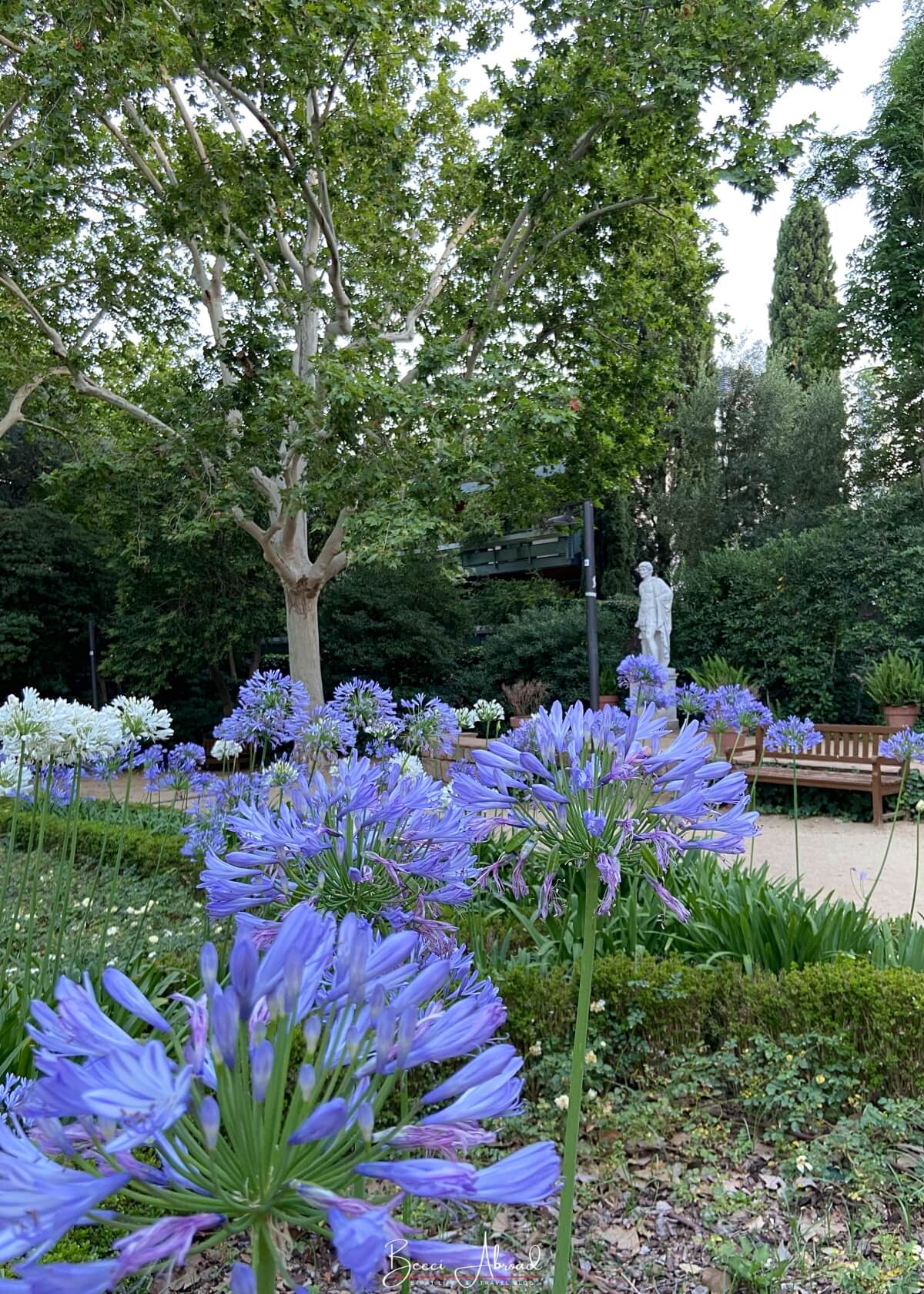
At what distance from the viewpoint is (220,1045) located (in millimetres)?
612

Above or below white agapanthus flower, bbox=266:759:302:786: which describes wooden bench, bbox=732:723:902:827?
below

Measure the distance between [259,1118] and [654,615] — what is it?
12.6 metres

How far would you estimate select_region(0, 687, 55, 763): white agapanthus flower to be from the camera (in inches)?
102

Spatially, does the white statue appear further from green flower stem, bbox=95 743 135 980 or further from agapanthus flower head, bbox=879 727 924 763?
green flower stem, bbox=95 743 135 980

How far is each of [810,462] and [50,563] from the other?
15508 mm

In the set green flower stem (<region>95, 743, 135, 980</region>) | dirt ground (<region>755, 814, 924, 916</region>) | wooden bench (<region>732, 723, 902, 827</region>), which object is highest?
green flower stem (<region>95, 743, 135, 980</region>)

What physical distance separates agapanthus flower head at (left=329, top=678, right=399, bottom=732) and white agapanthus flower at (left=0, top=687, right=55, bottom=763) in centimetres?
→ 129

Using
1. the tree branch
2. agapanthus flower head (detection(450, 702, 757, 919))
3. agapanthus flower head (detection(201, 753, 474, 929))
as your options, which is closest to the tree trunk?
the tree branch

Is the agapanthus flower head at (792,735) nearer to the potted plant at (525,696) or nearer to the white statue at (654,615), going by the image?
the white statue at (654,615)

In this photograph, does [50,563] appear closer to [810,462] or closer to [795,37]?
[795,37]

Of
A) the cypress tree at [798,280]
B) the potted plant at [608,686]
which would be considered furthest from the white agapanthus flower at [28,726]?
the cypress tree at [798,280]

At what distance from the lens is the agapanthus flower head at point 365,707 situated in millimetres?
3795

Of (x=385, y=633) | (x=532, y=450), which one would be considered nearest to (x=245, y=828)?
(x=532, y=450)

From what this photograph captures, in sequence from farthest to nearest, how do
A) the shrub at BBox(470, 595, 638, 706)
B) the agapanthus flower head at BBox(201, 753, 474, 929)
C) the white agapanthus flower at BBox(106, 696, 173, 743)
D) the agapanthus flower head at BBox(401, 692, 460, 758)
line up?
1. the shrub at BBox(470, 595, 638, 706)
2. the agapanthus flower head at BBox(401, 692, 460, 758)
3. the white agapanthus flower at BBox(106, 696, 173, 743)
4. the agapanthus flower head at BBox(201, 753, 474, 929)
